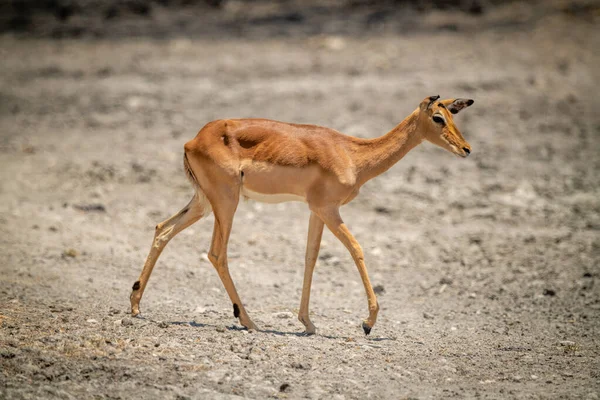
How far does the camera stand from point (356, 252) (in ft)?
28.7

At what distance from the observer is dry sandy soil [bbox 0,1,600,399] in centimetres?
770

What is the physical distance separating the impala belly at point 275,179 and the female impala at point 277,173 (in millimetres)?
10

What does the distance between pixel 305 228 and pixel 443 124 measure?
5527 millimetres

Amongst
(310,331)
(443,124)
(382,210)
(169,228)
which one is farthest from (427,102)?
(382,210)

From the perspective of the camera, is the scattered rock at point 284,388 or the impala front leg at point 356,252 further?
the impala front leg at point 356,252

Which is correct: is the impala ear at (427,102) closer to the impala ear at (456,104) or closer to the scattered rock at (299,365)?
the impala ear at (456,104)

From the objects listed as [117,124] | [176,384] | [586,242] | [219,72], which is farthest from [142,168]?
[176,384]

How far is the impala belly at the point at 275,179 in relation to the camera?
8.98m

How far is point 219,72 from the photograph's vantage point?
21281 millimetres

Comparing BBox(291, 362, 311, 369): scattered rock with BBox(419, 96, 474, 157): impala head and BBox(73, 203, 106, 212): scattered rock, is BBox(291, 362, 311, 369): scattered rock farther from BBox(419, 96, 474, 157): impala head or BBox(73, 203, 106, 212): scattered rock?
BBox(73, 203, 106, 212): scattered rock

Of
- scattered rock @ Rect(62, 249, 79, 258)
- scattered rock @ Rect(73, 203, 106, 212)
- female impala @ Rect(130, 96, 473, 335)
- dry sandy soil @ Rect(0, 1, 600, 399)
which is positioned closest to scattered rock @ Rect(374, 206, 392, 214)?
dry sandy soil @ Rect(0, 1, 600, 399)

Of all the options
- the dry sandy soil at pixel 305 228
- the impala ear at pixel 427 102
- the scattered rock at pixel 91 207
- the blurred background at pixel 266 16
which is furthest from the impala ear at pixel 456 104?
the blurred background at pixel 266 16

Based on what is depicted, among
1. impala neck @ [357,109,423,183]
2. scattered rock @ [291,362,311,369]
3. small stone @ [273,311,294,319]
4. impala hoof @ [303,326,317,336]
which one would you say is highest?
impala neck @ [357,109,423,183]

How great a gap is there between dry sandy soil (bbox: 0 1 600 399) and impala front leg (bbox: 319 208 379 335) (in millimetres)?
303
